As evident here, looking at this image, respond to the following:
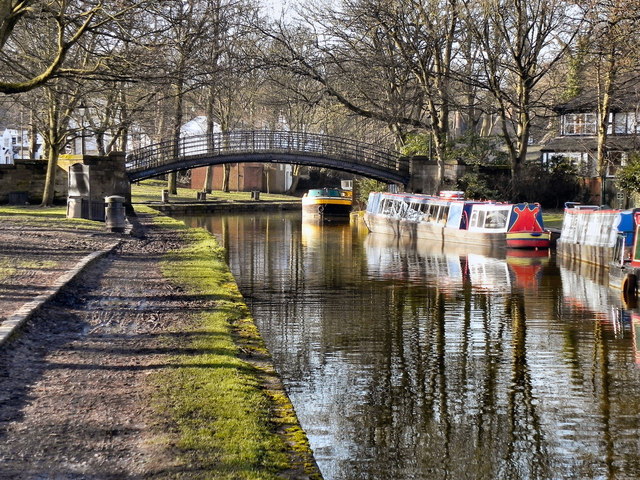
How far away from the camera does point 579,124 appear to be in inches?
2083

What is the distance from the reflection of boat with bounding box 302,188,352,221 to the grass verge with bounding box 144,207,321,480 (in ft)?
114

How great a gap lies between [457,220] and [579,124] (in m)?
23.3

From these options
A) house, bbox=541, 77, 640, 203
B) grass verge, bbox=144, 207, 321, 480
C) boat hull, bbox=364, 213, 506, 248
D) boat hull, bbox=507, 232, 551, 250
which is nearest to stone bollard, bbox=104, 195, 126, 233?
boat hull, bbox=364, 213, 506, 248

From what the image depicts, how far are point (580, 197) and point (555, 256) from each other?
13.4m

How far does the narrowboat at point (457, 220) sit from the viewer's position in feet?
96.5

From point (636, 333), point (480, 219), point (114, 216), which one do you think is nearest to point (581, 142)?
point (480, 219)

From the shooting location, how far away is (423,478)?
7598 mm

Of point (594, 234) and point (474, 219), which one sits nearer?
point (594, 234)

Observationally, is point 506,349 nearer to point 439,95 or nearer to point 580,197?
point 439,95

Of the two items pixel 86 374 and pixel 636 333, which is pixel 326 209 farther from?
pixel 86 374

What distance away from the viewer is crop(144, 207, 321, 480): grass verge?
22.4 ft

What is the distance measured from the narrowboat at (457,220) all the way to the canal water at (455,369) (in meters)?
6.34

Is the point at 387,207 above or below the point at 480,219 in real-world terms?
above

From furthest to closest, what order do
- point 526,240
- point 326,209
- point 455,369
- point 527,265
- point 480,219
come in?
point 326,209, point 480,219, point 526,240, point 527,265, point 455,369
